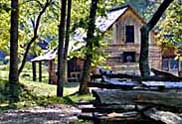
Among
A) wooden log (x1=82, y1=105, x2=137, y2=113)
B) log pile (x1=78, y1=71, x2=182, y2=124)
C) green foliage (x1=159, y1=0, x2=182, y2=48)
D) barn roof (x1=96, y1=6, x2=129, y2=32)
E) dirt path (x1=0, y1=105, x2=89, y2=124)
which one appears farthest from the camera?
barn roof (x1=96, y1=6, x2=129, y2=32)

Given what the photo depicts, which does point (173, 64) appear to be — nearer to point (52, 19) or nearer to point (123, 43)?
point (123, 43)

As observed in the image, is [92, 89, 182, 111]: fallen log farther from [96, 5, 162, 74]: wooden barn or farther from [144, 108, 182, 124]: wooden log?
[96, 5, 162, 74]: wooden barn

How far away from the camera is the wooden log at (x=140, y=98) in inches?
386

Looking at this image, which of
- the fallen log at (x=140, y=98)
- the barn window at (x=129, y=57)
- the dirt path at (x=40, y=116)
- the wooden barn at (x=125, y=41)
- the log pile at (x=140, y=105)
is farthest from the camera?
the barn window at (x=129, y=57)

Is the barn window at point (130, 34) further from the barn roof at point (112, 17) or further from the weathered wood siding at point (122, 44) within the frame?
the barn roof at point (112, 17)

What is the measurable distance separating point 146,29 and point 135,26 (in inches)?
1174

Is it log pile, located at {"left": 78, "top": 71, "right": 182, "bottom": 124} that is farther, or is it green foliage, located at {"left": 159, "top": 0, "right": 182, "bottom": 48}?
green foliage, located at {"left": 159, "top": 0, "right": 182, "bottom": 48}

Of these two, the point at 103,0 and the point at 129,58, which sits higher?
the point at 103,0

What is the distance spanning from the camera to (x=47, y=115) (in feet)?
55.6

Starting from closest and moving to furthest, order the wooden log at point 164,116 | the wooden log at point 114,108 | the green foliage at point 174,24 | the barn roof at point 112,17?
the wooden log at point 164,116 → the wooden log at point 114,108 → the green foliage at point 174,24 → the barn roof at point 112,17

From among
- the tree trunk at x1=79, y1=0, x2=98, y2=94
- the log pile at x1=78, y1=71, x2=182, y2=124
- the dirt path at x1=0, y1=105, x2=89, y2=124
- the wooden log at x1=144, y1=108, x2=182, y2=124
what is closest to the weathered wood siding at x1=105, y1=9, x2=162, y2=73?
the tree trunk at x1=79, y1=0, x2=98, y2=94

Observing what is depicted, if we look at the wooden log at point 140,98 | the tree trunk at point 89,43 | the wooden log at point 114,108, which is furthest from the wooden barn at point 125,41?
the wooden log at point 140,98

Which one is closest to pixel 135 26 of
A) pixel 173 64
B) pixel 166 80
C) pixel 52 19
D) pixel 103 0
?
pixel 173 64

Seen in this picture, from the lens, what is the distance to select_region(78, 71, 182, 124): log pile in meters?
9.56
